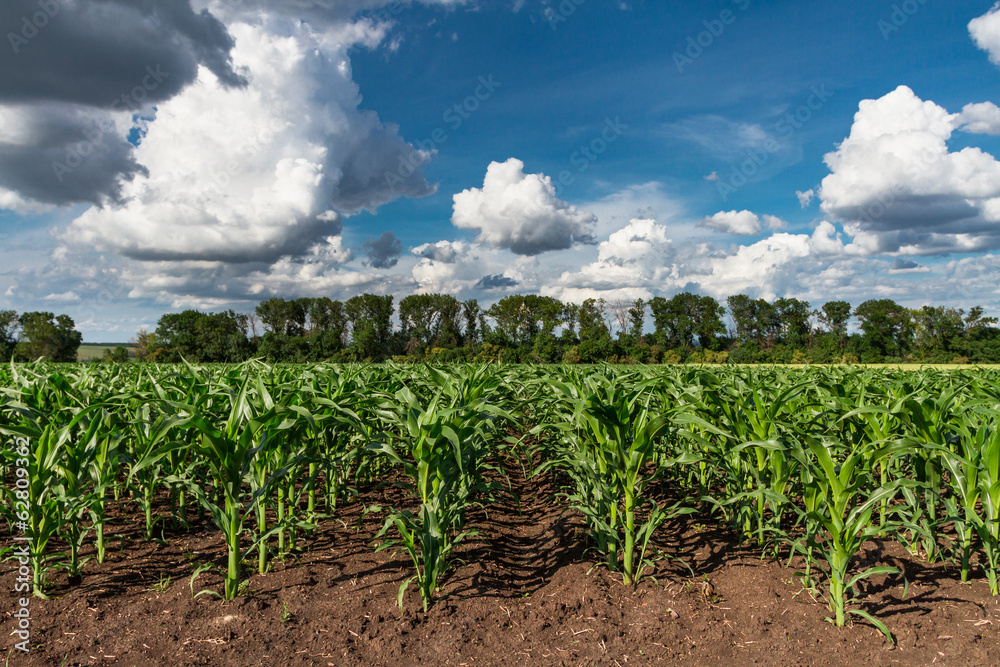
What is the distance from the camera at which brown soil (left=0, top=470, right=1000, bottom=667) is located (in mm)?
2883

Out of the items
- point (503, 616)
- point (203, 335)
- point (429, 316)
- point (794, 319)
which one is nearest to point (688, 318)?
point (794, 319)

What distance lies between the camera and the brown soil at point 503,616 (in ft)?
9.46

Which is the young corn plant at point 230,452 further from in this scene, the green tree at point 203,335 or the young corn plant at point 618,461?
the green tree at point 203,335

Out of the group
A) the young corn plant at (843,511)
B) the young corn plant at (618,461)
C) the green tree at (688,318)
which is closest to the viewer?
the young corn plant at (843,511)

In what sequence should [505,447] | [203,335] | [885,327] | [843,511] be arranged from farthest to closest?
1. [885,327]
2. [203,335]
3. [505,447]
4. [843,511]

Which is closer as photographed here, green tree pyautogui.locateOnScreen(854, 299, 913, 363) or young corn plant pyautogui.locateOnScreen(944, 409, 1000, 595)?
young corn plant pyautogui.locateOnScreen(944, 409, 1000, 595)

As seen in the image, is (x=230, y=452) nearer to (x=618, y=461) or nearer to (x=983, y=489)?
(x=618, y=461)

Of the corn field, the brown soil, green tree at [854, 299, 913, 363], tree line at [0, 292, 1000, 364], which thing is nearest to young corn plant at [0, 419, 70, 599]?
the corn field

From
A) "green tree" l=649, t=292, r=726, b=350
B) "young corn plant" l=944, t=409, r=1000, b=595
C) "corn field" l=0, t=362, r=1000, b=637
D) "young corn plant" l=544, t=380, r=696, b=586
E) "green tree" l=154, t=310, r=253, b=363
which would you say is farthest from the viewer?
"green tree" l=649, t=292, r=726, b=350

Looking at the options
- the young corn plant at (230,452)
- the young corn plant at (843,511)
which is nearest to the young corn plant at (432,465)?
the young corn plant at (230,452)

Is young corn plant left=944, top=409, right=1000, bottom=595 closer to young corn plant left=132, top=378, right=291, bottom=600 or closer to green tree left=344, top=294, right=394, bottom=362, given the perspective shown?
young corn plant left=132, top=378, right=291, bottom=600

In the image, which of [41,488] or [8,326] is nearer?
[41,488]

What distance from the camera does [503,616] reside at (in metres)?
3.27

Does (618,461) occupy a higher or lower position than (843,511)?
higher
